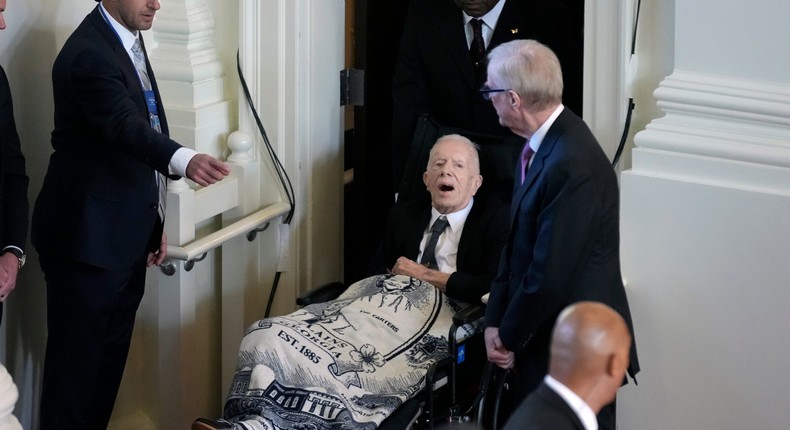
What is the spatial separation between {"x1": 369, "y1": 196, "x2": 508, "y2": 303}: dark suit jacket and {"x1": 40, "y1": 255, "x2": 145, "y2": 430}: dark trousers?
86 cm

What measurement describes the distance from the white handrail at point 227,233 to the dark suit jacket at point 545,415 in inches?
95.3

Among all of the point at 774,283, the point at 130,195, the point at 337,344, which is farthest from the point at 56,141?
the point at 774,283

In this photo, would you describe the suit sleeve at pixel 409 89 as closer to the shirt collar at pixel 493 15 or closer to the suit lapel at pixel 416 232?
the shirt collar at pixel 493 15

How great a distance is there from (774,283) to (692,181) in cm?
36

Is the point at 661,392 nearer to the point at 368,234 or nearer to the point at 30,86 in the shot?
the point at 368,234

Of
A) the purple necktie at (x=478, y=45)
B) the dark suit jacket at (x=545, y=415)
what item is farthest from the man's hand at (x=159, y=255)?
the dark suit jacket at (x=545, y=415)

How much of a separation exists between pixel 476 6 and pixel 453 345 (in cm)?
133

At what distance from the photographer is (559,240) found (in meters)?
3.03

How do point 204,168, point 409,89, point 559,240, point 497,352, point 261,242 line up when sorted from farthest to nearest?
1. point 261,242
2. point 409,89
3. point 204,168
4. point 497,352
5. point 559,240

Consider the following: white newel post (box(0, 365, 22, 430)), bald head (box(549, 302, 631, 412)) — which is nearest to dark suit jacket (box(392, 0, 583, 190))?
white newel post (box(0, 365, 22, 430))

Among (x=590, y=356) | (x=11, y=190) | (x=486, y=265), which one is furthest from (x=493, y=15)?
(x=590, y=356)

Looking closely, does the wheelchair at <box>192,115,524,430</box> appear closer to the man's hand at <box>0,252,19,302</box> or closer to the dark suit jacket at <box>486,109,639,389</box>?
the dark suit jacket at <box>486,109,639,389</box>

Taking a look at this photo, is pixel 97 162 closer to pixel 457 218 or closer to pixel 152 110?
pixel 152 110

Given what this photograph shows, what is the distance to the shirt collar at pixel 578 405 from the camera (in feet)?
5.86
